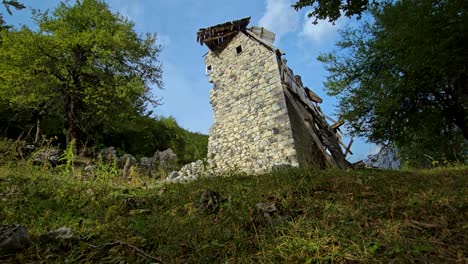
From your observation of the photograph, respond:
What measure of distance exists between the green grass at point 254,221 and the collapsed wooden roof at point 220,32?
1041 cm

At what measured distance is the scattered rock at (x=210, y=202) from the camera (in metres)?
Result: 4.36

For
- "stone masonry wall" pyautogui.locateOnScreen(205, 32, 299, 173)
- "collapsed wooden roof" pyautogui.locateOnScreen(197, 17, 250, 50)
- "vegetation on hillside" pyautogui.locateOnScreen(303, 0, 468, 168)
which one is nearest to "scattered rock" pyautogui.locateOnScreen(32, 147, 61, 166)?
"stone masonry wall" pyautogui.locateOnScreen(205, 32, 299, 173)

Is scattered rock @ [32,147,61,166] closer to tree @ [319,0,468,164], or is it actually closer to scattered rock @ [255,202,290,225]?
scattered rock @ [255,202,290,225]

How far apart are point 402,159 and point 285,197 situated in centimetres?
1669

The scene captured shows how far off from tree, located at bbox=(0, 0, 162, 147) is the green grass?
23.8ft

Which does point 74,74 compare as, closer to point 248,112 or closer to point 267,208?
point 248,112

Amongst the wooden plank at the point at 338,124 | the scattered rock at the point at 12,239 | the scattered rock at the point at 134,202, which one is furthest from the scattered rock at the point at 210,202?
the wooden plank at the point at 338,124

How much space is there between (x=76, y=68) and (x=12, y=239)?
1100cm

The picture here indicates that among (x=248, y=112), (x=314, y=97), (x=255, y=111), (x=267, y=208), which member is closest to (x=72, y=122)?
(x=248, y=112)

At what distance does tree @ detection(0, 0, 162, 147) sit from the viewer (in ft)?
37.7

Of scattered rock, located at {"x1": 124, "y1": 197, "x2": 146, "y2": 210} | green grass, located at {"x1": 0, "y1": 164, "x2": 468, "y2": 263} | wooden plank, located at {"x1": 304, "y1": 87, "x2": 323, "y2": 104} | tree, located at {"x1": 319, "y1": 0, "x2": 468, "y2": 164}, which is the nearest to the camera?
green grass, located at {"x1": 0, "y1": 164, "x2": 468, "y2": 263}

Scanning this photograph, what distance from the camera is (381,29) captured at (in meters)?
14.6

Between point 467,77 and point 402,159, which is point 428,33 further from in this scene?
point 402,159

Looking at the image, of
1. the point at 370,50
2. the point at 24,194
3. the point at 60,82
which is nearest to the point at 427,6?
the point at 370,50
